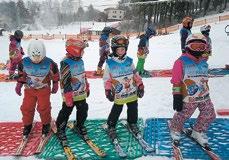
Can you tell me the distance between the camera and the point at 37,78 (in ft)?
23.5

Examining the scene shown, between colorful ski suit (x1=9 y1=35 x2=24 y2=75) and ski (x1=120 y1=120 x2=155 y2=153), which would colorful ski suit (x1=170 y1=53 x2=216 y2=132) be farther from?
colorful ski suit (x1=9 y1=35 x2=24 y2=75)

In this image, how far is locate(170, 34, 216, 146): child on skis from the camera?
633cm

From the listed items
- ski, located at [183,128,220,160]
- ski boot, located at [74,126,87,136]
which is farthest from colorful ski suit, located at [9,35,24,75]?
ski, located at [183,128,220,160]

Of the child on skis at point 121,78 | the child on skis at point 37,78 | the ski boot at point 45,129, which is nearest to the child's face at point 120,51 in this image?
the child on skis at point 121,78

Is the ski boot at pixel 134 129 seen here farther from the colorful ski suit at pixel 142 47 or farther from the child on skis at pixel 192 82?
the colorful ski suit at pixel 142 47

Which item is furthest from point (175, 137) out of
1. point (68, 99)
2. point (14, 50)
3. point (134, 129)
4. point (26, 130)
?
point (14, 50)

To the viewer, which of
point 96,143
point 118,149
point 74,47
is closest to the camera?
point 118,149

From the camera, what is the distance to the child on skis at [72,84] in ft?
22.4

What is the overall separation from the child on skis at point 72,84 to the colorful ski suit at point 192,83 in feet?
5.85

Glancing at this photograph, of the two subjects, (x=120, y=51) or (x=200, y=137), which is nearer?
(x=200, y=137)

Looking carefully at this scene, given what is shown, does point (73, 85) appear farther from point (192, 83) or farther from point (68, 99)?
point (192, 83)

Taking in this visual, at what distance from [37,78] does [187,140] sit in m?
3.09

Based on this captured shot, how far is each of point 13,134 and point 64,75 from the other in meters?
1.96

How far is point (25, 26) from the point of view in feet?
406
